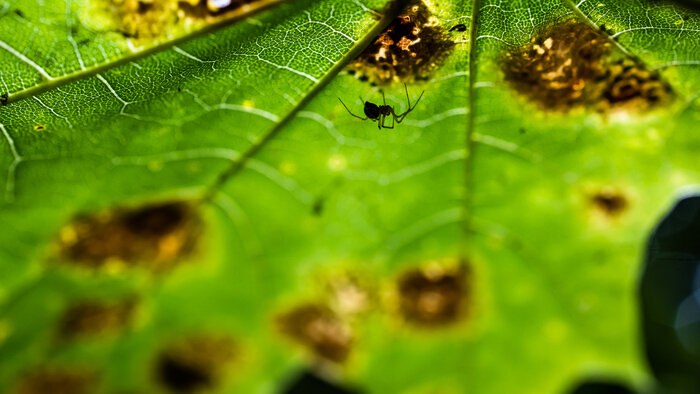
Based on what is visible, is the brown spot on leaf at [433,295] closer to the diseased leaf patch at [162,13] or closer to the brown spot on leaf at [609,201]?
the brown spot on leaf at [609,201]

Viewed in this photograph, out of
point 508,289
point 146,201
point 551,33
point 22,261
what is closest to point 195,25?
point 146,201

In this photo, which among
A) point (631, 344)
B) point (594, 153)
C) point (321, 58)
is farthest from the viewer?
point (321, 58)

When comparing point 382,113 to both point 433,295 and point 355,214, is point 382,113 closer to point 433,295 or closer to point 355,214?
point 355,214

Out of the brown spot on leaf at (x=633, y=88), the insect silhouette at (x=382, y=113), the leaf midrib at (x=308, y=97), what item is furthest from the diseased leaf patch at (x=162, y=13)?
the brown spot on leaf at (x=633, y=88)

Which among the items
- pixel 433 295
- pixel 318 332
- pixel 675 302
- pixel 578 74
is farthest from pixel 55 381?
pixel 675 302

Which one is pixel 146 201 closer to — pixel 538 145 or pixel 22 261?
pixel 22 261

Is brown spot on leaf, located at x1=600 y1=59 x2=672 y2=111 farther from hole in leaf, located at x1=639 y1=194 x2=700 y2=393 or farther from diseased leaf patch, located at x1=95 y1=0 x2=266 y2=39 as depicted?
hole in leaf, located at x1=639 y1=194 x2=700 y2=393
